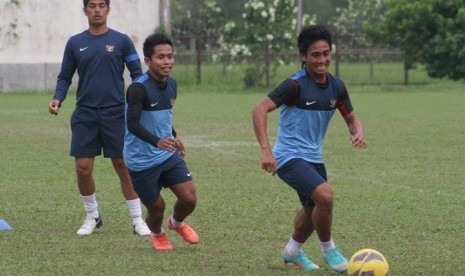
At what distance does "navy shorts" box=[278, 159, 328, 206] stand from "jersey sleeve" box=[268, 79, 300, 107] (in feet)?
1.26

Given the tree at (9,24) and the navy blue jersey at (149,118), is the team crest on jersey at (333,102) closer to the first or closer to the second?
the navy blue jersey at (149,118)

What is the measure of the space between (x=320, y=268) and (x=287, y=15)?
28794 mm

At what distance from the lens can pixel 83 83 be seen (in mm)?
9328

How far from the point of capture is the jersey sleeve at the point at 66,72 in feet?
30.7

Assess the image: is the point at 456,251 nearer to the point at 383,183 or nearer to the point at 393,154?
the point at 383,183

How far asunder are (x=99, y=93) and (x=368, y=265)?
3.08 metres

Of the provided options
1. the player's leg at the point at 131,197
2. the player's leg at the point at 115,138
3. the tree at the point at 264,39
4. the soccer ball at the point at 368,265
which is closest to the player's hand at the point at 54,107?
the player's leg at the point at 115,138

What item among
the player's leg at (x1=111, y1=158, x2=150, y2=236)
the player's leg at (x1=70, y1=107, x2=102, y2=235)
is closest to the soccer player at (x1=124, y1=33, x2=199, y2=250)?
the player's leg at (x1=111, y1=158, x2=150, y2=236)

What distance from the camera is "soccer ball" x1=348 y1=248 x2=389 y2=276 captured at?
7.10 metres

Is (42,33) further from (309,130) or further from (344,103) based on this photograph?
(309,130)

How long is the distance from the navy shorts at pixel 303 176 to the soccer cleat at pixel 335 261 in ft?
1.11

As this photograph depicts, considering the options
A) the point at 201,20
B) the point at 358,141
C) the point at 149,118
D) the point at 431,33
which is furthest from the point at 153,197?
the point at 201,20

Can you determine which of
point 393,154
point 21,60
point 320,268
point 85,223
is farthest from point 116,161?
point 21,60

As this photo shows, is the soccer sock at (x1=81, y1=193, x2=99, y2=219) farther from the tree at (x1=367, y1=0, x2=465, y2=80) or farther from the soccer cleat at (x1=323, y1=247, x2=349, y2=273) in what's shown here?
the tree at (x1=367, y1=0, x2=465, y2=80)
